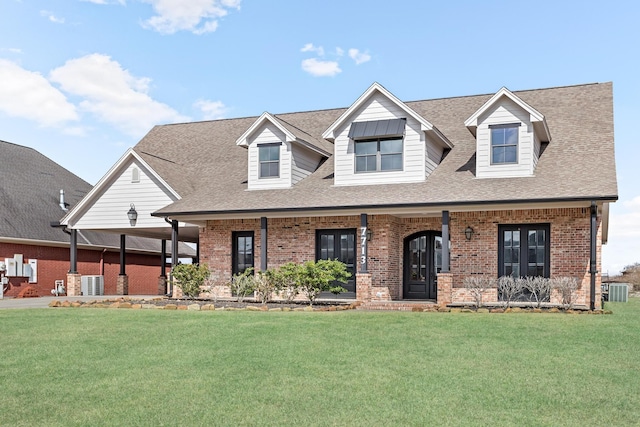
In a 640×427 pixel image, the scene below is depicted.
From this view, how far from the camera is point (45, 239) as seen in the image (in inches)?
1141

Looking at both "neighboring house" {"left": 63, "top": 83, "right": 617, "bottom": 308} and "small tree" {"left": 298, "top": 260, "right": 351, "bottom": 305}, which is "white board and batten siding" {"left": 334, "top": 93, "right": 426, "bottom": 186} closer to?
"neighboring house" {"left": 63, "top": 83, "right": 617, "bottom": 308}

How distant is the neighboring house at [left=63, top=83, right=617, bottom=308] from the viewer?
766 inches

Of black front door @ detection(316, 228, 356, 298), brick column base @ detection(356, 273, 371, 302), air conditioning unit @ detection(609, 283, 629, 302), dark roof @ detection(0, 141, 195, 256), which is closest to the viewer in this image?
brick column base @ detection(356, 273, 371, 302)

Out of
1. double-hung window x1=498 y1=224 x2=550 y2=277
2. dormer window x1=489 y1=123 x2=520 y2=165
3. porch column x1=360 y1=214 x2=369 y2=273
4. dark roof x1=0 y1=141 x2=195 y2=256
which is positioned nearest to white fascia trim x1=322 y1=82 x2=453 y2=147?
dormer window x1=489 y1=123 x2=520 y2=165

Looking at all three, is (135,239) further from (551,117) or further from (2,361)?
(2,361)

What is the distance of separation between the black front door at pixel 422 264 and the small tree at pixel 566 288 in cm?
412

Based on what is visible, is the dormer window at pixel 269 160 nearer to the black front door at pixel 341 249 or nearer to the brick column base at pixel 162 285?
the black front door at pixel 341 249

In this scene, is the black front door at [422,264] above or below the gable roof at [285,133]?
below

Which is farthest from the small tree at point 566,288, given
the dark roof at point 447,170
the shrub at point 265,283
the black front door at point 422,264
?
the shrub at point 265,283

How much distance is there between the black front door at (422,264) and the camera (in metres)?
22.0

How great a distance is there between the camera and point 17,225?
28.2 meters

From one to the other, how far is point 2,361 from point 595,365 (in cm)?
914

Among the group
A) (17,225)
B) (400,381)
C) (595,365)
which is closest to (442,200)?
(595,365)

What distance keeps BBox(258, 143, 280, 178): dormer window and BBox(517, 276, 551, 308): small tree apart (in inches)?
360
